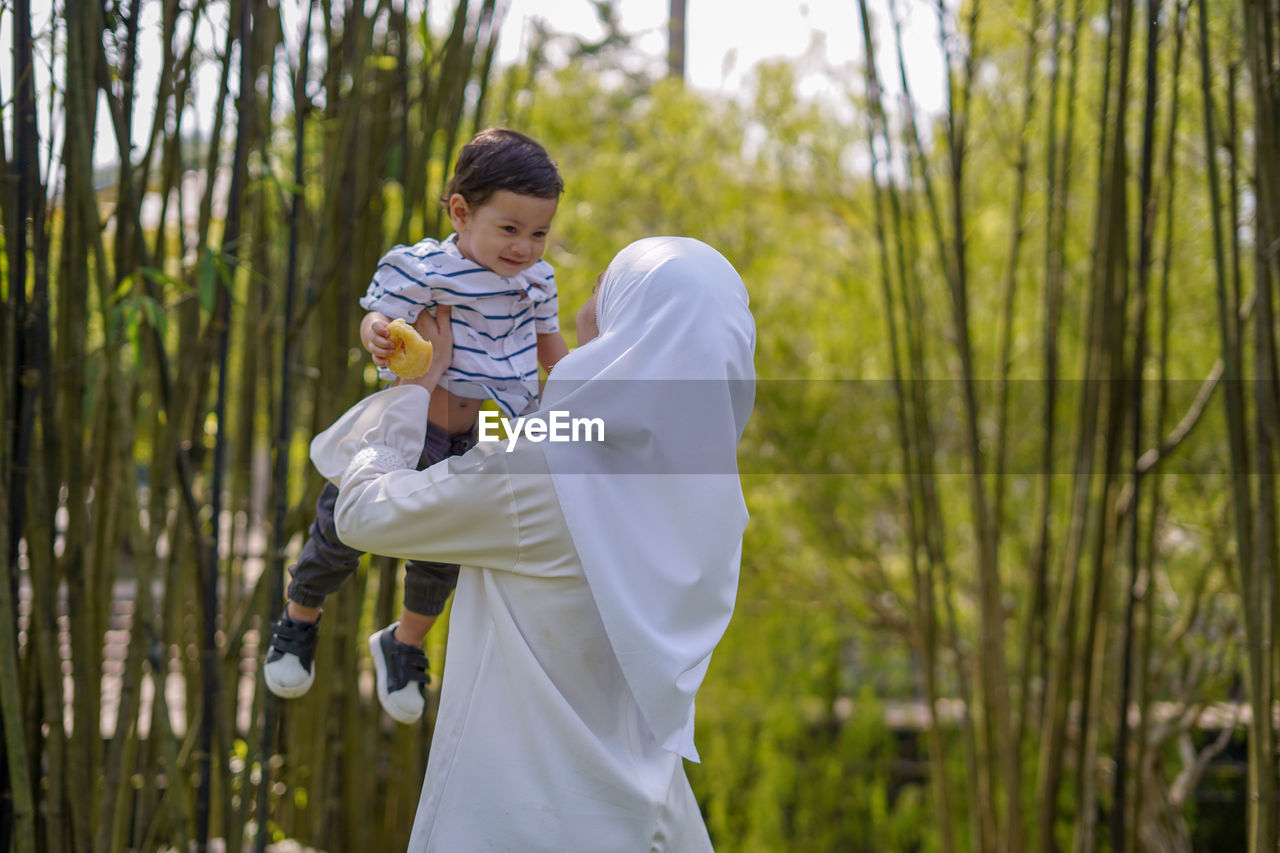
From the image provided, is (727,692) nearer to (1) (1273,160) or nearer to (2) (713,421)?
(1) (1273,160)

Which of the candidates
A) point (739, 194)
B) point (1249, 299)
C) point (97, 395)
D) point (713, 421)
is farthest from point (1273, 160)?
point (739, 194)

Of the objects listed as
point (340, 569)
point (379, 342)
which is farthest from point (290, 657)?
point (379, 342)

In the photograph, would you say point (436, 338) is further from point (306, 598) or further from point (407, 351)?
point (306, 598)

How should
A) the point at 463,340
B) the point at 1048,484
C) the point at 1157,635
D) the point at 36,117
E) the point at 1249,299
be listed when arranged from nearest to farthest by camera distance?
the point at 463,340 → the point at 36,117 → the point at 1249,299 → the point at 1048,484 → the point at 1157,635

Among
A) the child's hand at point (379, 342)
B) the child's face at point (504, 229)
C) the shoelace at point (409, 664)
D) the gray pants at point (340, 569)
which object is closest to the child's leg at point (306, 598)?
the gray pants at point (340, 569)

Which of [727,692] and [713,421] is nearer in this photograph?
[713,421]

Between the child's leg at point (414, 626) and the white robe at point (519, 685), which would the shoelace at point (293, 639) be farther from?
the white robe at point (519, 685)

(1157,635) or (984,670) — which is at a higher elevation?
(984,670)

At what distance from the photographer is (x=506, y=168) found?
1.10 metres

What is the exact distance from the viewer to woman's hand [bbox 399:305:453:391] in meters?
1.18

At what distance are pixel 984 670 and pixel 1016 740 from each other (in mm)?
176

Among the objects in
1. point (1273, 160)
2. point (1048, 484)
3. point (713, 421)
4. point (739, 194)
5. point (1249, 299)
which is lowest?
point (1048, 484)

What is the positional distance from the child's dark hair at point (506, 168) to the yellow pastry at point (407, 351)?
177mm

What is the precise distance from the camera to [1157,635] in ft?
15.3
